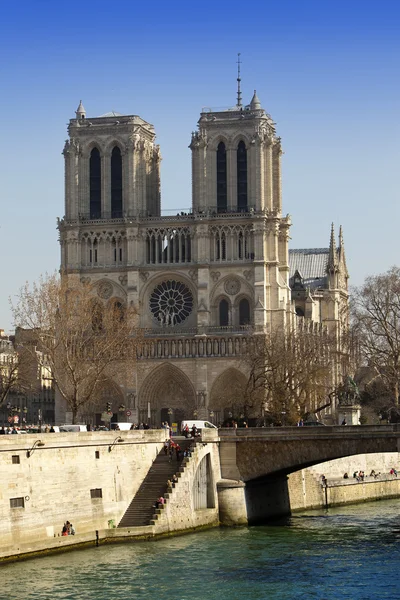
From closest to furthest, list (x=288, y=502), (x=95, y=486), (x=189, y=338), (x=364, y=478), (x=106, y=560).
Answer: (x=106, y=560) < (x=95, y=486) < (x=288, y=502) < (x=364, y=478) < (x=189, y=338)

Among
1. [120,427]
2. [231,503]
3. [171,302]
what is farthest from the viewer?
[171,302]

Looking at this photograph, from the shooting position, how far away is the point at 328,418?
382 ft

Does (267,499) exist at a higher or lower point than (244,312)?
lower

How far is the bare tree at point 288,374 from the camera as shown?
90.6m

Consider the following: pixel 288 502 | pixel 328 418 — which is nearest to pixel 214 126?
pixel 328 418

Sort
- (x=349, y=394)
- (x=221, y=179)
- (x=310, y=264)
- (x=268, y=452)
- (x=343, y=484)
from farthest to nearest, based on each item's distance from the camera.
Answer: (x=310, y=264), (x=221, y=179), (x=349, y=394), (x=343, y=484), (x=268, y=452)

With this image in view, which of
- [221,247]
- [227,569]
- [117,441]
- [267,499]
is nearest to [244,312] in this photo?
[221,247]

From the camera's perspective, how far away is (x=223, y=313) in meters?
114

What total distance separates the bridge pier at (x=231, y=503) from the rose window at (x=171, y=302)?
50.2m

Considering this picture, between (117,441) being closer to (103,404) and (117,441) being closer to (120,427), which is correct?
(120,427)

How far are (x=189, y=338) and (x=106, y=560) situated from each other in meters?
59.7

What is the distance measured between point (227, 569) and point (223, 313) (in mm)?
63132

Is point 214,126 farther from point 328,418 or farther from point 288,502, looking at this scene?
point 288,502

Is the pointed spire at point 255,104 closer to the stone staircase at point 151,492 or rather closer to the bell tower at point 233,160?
the bell tower at point 233,160
